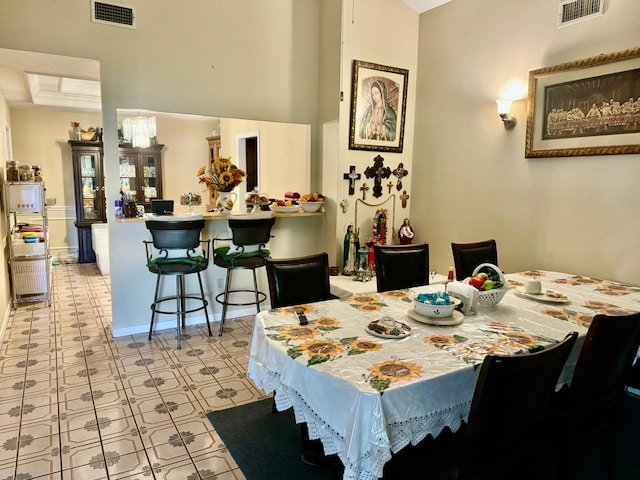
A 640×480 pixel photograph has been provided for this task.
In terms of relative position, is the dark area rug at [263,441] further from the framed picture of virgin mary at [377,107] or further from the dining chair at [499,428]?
the framed picture of virgin mary at [377,107]

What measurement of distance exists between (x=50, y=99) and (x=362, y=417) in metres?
7.05

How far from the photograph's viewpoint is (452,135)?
4.13 meters

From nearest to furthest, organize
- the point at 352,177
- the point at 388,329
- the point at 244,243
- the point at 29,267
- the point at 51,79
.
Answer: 1. the point at 388,329
2. the point at 244,243
3. the point at 352,177
4. the point at 29,267
5. the point at 51,79

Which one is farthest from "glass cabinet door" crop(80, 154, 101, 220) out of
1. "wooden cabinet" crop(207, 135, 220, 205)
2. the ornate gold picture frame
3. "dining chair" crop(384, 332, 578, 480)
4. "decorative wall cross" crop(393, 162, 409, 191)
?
"dining chair" crop(384, 332, 578, 480)

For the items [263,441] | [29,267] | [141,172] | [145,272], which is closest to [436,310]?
[263,441]

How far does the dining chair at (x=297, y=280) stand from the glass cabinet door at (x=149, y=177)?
2367 millimetres

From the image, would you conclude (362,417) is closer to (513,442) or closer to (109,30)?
(513,442)

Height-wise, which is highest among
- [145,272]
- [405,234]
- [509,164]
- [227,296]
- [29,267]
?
[509,164]

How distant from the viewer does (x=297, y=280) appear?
2461 millimetres

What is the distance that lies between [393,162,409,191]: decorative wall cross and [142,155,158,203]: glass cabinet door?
7.96ft

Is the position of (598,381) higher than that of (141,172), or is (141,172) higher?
(141,172)

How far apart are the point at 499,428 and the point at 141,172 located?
395 cm

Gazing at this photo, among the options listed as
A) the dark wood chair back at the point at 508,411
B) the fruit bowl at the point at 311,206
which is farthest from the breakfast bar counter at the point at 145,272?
the dark wood chair back at the point at 508,411

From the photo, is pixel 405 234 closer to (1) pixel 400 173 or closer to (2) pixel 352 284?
(1) pixel 400 173
